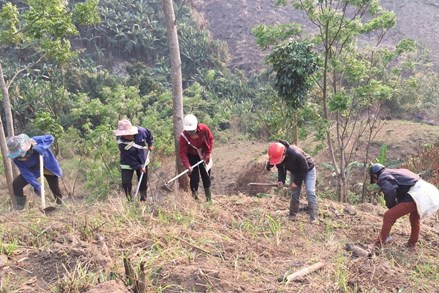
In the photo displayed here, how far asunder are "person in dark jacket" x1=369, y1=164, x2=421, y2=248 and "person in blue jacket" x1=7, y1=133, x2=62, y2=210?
4.13m

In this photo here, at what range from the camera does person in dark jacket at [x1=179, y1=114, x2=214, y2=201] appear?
610 cm

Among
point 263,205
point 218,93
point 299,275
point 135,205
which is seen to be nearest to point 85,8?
point 135,205

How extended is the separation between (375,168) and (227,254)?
2055 millimetres

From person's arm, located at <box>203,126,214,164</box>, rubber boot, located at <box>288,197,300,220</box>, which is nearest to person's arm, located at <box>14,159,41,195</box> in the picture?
person's arm, located at <box>203,126,214,164</box>

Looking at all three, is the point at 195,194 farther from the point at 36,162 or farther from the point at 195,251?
the point at 36,162

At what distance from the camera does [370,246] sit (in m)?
5.19

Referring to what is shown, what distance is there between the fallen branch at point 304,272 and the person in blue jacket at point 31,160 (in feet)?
11.7

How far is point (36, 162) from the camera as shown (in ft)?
20.7

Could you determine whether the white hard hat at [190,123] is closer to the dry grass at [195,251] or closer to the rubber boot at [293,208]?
the dry grass at [195,251]

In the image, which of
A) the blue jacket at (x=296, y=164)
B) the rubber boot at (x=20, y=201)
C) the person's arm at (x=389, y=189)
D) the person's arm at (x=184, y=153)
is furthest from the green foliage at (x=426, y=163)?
the rubber boot at (x=20, y=201)

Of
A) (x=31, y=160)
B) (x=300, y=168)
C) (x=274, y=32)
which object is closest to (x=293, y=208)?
(x=300, y=168)

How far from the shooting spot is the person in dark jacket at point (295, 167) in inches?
222

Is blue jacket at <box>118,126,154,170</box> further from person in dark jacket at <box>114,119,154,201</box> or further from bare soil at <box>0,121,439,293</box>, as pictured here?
bare soil at <box>0,121,439,293</box>

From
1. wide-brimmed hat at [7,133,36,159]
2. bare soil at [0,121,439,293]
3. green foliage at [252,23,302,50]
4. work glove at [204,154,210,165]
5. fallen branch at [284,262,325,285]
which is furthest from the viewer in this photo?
green foliage at [252,23,302,50]
